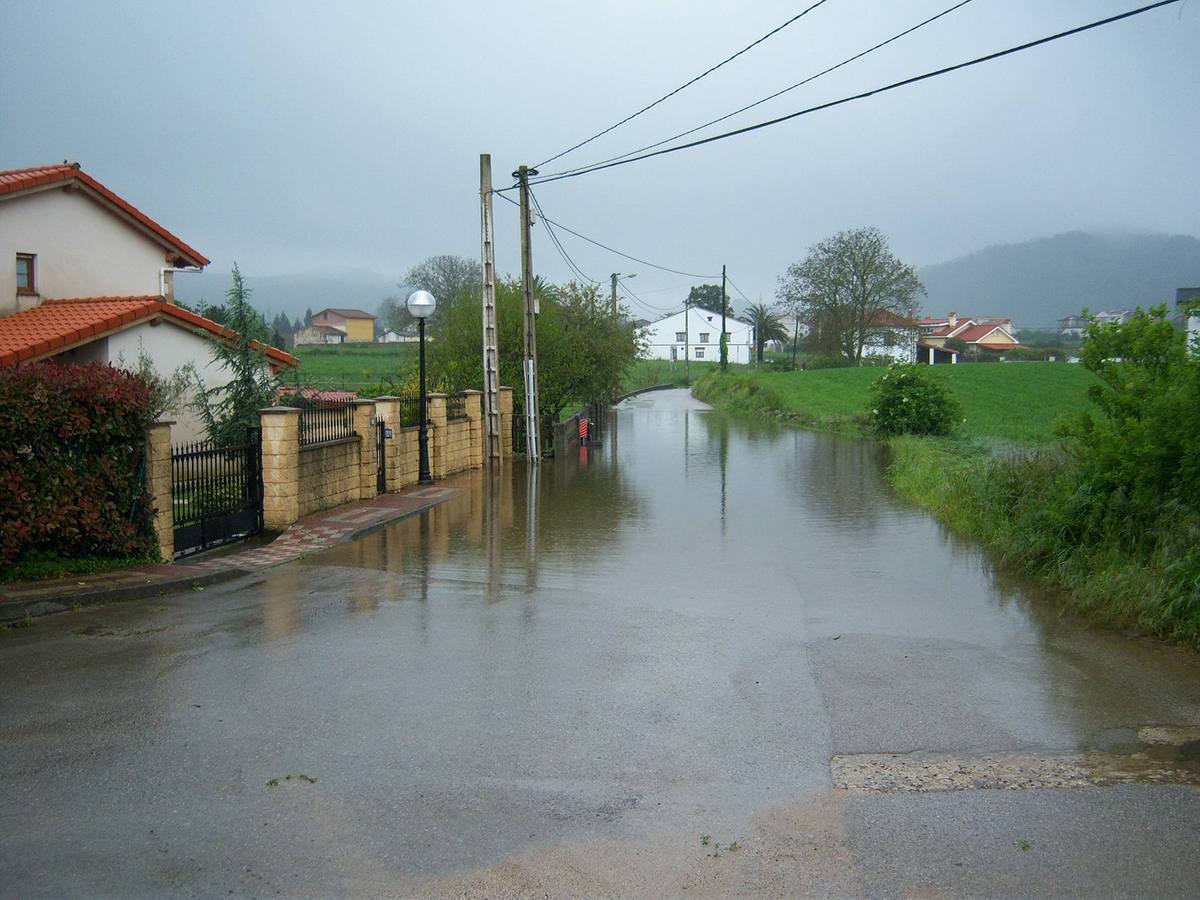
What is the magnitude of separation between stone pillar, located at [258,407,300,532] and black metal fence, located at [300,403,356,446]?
85 centimetres

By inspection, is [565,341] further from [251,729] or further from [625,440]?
[251,729]

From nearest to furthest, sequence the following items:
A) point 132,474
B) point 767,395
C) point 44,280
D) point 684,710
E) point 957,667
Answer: point 684,710 → point 957,667 → point 132,474 → point 44,280 → point 767,395

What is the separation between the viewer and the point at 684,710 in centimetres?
693

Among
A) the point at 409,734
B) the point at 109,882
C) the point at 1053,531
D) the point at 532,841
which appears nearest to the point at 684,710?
the point at 409,734

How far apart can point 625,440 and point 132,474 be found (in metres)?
24.7

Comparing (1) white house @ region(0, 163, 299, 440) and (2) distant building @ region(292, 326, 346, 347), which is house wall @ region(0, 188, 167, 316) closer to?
(1) white house @ region(0, 163, 299, 440)

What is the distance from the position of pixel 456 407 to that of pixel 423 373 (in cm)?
385

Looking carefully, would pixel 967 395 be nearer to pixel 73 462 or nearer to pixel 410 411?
pixel 410 411

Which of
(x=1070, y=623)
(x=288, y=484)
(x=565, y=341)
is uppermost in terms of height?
(x=565, y=341)

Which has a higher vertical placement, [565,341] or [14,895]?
[565,341]

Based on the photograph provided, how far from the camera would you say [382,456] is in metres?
19.3

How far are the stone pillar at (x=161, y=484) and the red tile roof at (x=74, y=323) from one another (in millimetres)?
6388

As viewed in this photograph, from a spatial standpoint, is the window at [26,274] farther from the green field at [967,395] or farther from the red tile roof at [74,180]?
the green field at [967,395]

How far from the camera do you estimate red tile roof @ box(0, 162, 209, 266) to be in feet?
70.6
